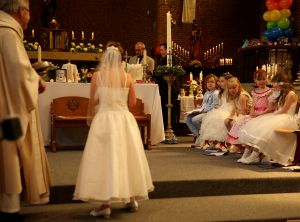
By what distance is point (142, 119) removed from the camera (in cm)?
709

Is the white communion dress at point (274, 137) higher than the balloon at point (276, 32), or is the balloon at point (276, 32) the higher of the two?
the balloon at point (276, 32)

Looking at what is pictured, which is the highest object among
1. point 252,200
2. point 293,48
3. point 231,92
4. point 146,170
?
point 293,48

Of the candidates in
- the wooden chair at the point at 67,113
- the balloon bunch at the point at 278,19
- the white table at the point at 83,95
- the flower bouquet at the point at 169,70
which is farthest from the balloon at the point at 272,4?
the wooden chair at the point at 67,113

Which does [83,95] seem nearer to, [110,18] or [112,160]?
[112,160]

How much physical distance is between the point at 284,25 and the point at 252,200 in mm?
9421

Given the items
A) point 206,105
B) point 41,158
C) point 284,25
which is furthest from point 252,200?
point 284,25

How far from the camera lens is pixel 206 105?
783 centimetres

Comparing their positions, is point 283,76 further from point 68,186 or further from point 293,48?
point 293,48

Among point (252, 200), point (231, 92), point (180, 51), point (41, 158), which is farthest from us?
point (180, 51)

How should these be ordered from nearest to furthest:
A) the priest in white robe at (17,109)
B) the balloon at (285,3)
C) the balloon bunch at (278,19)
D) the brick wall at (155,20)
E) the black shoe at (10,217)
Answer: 1. the priest in white robe at (17,109)
2. the black shoe at (10,217)
3. the balloon at (285,3)
4. the balloon bunch at (278,19)
5. the brick wall at (155,20)

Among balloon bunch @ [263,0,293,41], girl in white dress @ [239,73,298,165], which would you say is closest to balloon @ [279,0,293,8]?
balloon bunch @ [263,0,293,41]

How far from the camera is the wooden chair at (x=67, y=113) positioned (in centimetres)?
686

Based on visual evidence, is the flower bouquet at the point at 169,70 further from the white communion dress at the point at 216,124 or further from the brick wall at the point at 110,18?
the brick wall at the point at 110,18

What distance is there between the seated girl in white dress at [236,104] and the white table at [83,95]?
106 cm
